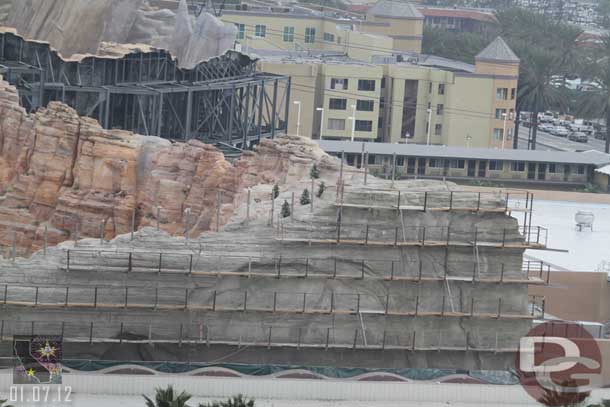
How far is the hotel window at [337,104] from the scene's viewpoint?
133 meters

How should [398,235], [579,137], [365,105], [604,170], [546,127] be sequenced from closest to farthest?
1. [398,235]
2. [604,170]
3. [365,105]
4. [579,137]
5. [546,127]

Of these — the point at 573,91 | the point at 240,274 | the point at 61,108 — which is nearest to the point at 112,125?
the point at 61,108

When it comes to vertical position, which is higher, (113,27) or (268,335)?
(113,27)

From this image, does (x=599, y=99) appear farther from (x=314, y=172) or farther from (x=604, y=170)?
(x=314, y=172)

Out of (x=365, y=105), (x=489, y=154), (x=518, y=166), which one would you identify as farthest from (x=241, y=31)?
(x=518, y=166)

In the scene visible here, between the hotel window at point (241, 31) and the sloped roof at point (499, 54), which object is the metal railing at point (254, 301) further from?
the hotel window at point (241, 31)

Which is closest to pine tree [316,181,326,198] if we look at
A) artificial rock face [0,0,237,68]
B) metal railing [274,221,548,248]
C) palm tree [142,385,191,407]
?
metal railing [274,221,548,248]

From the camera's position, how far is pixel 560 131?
522 feet

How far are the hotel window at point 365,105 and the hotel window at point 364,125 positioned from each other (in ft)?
2.95

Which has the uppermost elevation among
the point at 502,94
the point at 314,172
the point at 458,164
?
the point at 314,172

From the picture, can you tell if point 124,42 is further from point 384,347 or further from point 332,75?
point 384,347

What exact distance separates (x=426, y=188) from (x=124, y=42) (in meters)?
50.8

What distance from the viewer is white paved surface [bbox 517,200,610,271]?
240 feet

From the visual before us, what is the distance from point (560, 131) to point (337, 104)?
3286cm
